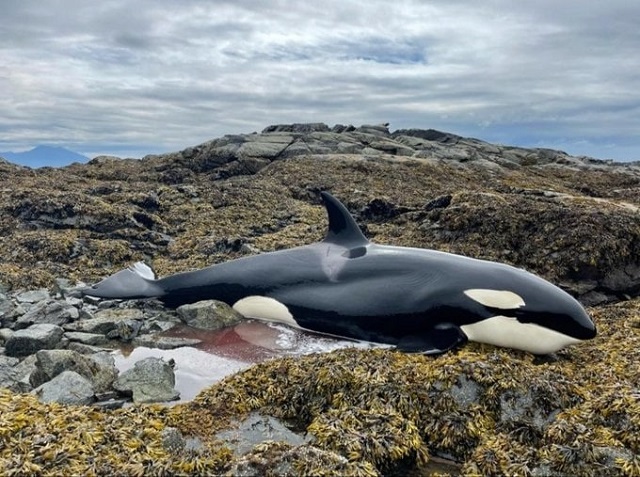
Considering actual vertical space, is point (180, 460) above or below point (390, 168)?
below

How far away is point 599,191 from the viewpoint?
2553 centimetres

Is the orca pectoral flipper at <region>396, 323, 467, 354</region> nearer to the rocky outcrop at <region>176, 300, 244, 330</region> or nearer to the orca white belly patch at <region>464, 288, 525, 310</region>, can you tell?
the orca white belly patch at <region>464, 288, 525, 310</region>

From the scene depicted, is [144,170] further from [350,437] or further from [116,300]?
[350,437]

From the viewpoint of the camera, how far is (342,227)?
28.2ft

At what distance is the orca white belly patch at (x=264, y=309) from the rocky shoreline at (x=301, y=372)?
643 mm

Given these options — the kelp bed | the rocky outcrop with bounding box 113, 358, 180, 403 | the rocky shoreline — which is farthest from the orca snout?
the rocky outcrop with bounding box 113, 358, 180, 403

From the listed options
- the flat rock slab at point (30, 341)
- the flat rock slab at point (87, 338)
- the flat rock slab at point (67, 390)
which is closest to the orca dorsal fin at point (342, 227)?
the flat rock slab at point (87, 338)

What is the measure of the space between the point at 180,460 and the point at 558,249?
333 inches

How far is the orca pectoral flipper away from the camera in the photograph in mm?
6598

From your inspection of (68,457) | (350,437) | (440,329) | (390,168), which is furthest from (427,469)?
(390,168)

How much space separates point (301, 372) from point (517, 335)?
2.81 metres

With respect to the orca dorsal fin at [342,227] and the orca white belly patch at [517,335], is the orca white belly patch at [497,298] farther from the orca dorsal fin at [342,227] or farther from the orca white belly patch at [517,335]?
the orca dorsal fin at [342,227]

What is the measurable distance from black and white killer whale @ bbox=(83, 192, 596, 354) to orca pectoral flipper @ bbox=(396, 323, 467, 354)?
0.01 m

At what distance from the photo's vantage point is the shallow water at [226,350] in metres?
6.34
